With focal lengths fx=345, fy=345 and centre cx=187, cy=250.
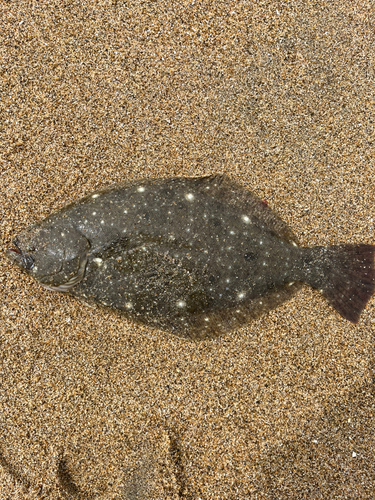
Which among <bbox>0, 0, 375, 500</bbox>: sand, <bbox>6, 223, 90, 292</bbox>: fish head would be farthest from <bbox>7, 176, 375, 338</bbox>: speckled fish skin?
<bbox>0, 0, 375, 500</bbox>: sand

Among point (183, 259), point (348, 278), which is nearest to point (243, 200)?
point (183, 259)

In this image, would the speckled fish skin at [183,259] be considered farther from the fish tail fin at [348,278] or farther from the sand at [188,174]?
the sand at [188,174]

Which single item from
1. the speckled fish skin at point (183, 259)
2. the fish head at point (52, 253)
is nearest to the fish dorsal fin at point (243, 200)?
the speckled fish skin at point (183, 259)

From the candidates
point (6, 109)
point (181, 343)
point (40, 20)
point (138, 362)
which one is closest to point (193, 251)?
point (181, 343)

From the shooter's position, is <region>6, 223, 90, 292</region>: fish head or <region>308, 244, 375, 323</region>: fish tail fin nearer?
<region>6, 223, 90, 292</region>: fish head

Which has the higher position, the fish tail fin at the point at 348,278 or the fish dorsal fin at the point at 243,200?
the fish dorsal fin at the point at 243,200

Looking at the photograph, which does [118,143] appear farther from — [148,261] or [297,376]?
[297,376]

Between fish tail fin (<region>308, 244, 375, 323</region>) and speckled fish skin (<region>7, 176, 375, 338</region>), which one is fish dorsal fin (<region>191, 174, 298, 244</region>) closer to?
speckled fish skin (<region>7, 176, 375, 338</region>)
